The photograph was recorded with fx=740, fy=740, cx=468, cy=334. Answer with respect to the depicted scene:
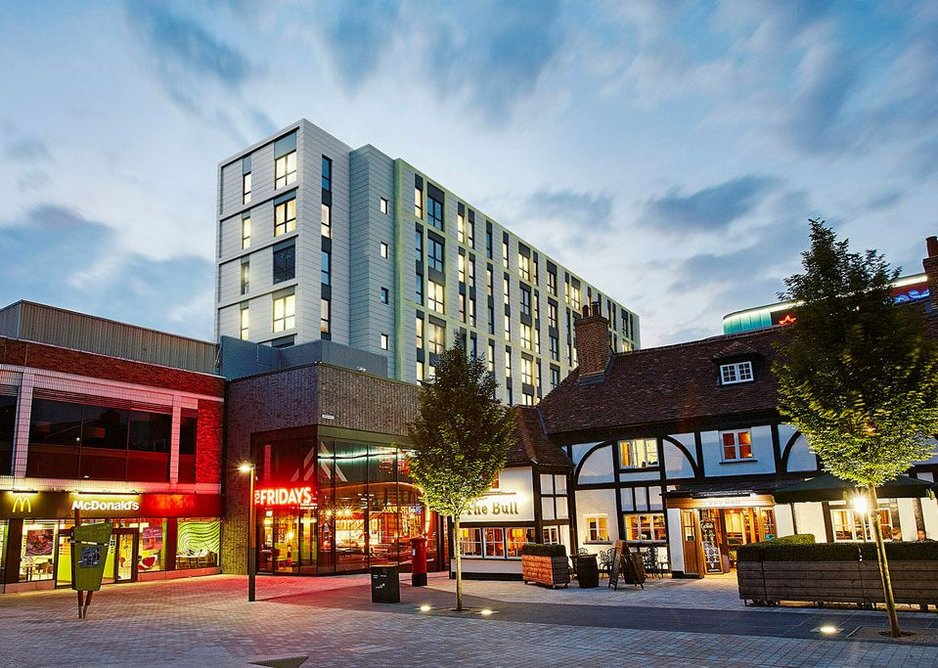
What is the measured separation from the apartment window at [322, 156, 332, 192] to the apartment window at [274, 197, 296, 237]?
2.26 m

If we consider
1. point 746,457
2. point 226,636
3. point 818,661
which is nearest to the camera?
point 818,661

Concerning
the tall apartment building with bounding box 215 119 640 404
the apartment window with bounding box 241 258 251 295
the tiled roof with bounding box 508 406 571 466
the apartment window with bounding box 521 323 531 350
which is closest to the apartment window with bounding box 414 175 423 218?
the tall apartment building with bounding box 215 119 640 404

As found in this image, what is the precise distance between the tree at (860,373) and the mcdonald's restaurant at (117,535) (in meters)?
19.4

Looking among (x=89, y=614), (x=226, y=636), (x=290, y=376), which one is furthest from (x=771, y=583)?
(x=290, y=376)

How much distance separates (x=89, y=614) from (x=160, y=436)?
11.1 m

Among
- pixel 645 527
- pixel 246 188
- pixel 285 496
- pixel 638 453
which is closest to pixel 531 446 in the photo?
pixel 638 453

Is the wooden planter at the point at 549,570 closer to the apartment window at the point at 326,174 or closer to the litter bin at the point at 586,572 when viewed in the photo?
the litter bin at the point at 586,572

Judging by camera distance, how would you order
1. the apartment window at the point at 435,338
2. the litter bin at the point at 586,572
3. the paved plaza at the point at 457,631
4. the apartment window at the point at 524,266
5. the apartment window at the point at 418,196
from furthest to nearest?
1. the apartment window at the point at 524,266
2. the apartment window at the point at 418,196
3. the apartment window at the point at 435,338
4. the litter bin at the point at 586,572
5. the paved plaza at the point at 457,631

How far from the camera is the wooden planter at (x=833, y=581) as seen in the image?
46.4ft

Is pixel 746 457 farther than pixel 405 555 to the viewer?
No

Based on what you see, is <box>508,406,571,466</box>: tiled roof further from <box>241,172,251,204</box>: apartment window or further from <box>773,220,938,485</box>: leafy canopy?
<box>241,172,251,204</box>: apartment window

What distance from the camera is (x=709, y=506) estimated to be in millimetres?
22953

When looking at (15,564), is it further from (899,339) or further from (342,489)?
(899,339)

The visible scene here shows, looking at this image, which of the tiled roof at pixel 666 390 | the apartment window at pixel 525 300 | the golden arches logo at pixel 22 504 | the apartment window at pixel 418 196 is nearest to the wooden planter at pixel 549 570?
the tiled roof at pixel 666 390
